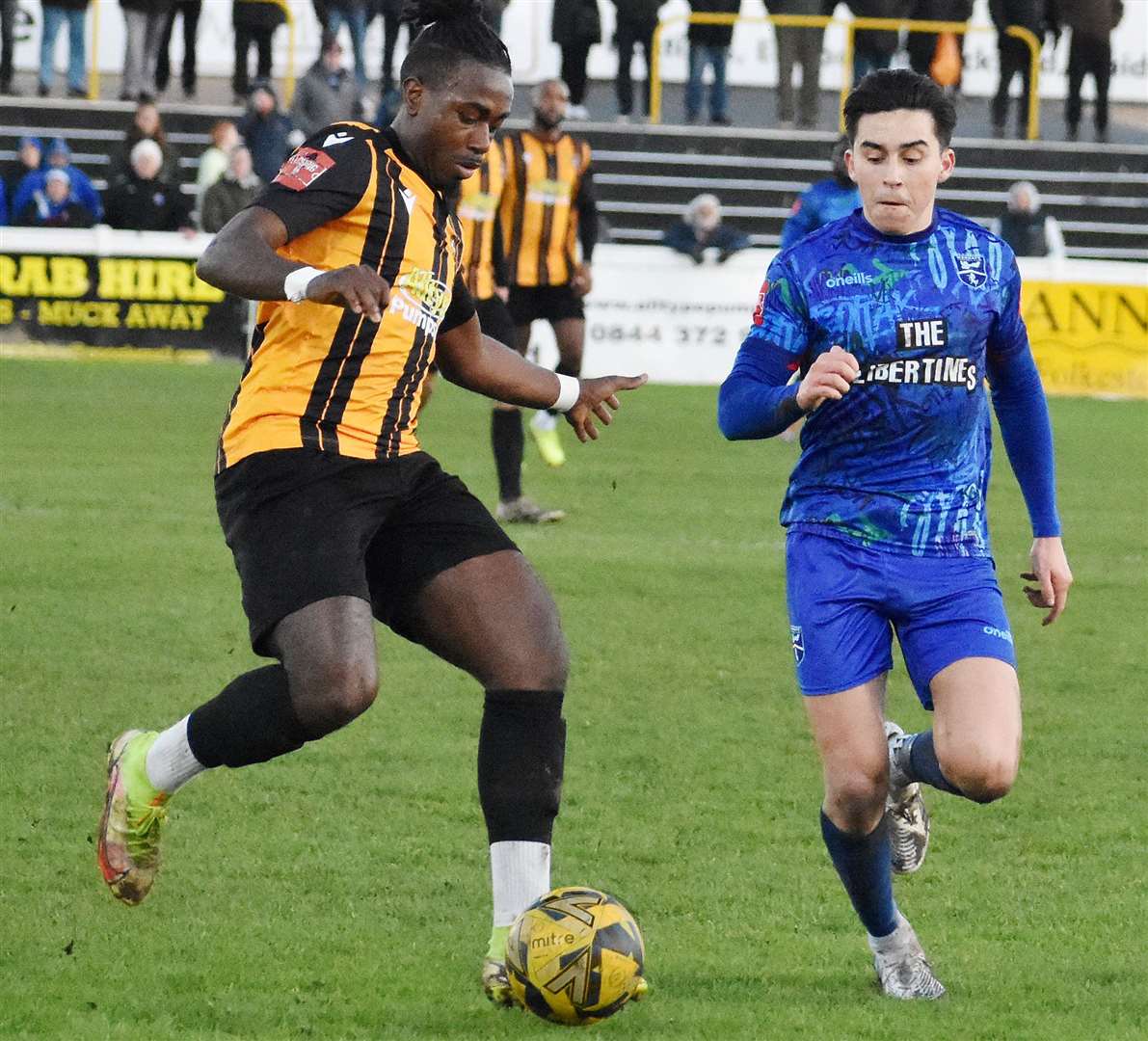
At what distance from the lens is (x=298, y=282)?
14.0 feet

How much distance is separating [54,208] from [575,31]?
6.49m

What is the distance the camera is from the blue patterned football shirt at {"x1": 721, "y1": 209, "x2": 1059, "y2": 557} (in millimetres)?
4613

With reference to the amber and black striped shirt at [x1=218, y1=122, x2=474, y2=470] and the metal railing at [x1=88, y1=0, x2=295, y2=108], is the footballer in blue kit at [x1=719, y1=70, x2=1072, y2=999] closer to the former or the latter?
the amber and black striped shirt at [x1=218, y1=122, x2=474, y2=470]

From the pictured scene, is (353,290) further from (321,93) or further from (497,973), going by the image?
(321,93)

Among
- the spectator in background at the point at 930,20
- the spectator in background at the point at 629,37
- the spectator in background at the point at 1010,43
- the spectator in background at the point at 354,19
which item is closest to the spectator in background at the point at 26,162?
the spectator in background at the point at 354,19

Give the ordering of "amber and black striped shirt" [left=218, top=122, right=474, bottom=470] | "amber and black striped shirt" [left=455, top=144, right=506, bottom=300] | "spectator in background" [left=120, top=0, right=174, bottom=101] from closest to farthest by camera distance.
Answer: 1. "amber and black striped shirt" [left=218, top=122, right=474, bottom=470]
2. "amber and black striped shirt" [left=455, top=144, right=506, bottom=300]
3. "spectator in background" [left=120, top=0, right=174, bottom=101]

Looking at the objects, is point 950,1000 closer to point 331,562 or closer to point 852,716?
point 852,716

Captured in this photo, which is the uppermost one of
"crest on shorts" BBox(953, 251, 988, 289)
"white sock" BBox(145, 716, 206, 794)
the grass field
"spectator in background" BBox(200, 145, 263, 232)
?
"crest on shorts" BBox(953, 251, 988, 289)

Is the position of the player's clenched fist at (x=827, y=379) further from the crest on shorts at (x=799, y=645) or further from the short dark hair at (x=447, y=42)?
the short dark hair at (x=447, y=42)

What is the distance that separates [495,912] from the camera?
4.58 metres

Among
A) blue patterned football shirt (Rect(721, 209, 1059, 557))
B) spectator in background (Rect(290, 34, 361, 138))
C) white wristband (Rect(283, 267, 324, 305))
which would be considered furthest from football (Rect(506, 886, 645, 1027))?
spectator in background (Rect(290, 34, 361, 138))

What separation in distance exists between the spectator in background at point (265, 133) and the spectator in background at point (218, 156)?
244 mm


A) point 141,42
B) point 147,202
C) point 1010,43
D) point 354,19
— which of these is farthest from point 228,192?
point 1010,43

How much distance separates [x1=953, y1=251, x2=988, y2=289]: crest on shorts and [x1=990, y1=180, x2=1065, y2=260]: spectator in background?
16222mm
